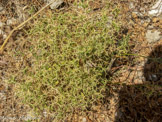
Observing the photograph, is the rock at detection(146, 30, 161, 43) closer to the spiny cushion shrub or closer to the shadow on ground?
the shadow on ground

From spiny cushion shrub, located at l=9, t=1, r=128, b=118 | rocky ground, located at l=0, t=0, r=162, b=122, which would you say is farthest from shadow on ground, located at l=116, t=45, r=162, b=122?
spiny cushion shrub, located at l=9, t=1, r=128, b=118

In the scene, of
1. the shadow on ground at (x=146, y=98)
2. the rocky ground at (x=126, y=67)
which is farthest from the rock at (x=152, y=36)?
the shadow on ground at (x=146, y=98)

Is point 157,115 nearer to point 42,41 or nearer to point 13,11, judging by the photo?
point 42,41

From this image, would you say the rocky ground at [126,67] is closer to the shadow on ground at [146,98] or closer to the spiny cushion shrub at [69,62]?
the shadow on ground at [146,98]

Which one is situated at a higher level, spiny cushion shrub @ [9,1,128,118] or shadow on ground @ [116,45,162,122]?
spiny cushion shrub @ [9,1,128,118]

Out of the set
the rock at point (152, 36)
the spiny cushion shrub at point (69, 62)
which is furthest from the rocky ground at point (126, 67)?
the spiny cushion shrub at point (69, 62)

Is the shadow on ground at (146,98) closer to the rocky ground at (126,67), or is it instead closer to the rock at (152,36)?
the rocky ground at (126,67)

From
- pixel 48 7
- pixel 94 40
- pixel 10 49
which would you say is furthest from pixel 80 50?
pixel 10 49

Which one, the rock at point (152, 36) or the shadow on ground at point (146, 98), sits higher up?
the rock at point (152, 36)

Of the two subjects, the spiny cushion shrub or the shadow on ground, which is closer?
the spiny cushion shrub

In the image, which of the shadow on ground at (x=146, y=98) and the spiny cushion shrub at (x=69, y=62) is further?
the shadow on ground at (x=146, y=98)
